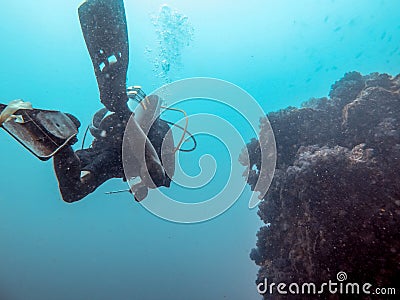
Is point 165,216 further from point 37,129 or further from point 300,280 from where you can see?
point 300,280

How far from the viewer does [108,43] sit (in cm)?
343

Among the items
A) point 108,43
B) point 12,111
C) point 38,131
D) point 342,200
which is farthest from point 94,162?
Result: point 342,200

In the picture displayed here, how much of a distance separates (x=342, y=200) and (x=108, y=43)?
5.01 meters

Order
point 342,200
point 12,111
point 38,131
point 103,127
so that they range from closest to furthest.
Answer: point 12,111
point 38,131
point 103,127
point 342,200

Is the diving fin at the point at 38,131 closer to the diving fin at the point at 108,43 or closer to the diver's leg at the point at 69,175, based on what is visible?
the diver's leg at the point at 69,175

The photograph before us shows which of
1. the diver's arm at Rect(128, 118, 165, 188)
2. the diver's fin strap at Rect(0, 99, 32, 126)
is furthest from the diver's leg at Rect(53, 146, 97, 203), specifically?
the diver's arm at Rect(128, 118, 165, 188)

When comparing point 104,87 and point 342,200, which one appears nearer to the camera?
point 104,87

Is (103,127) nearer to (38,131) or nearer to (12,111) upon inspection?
(38,131)

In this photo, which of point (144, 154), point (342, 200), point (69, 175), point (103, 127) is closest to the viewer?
point (69, 175)

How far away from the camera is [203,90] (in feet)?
17.1

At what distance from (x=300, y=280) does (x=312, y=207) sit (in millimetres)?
1550

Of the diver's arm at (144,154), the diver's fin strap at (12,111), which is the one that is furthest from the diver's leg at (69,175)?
the diver's arm at (144,154)

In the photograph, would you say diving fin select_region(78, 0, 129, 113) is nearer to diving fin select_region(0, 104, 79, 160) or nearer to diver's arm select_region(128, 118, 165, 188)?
diver's arm select_region(128, 118, 165, 188)

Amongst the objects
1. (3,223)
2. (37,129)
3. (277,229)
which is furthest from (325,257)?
(3,223)
